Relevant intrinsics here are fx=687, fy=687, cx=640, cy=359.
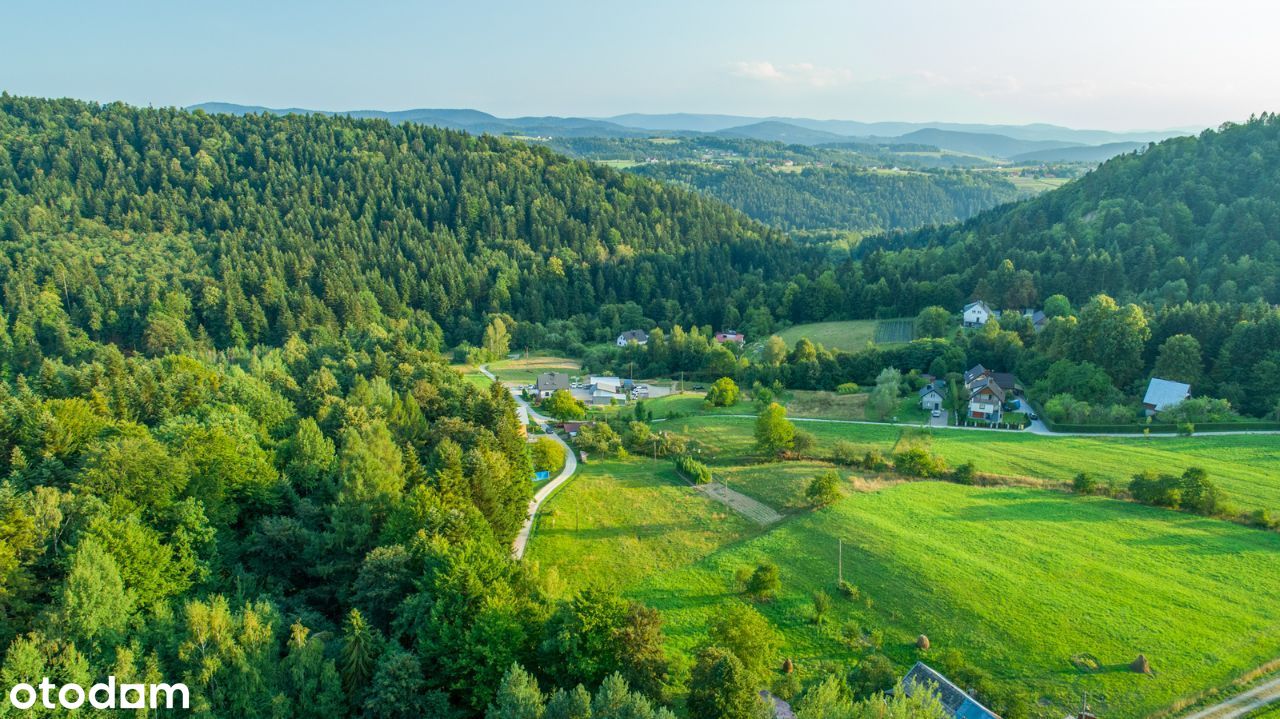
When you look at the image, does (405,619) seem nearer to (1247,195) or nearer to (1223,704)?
(1223,704)

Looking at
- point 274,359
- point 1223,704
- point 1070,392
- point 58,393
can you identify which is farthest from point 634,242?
point 1223,704

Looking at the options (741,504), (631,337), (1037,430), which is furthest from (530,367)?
(1037,430)

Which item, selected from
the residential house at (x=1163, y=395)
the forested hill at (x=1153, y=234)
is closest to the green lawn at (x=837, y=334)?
the forested hill at (x=1153, y=234)

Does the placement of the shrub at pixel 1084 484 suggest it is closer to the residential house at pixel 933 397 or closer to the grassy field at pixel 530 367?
the residential house at pixel 933 397

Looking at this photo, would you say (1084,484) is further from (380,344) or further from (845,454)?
(380,344)

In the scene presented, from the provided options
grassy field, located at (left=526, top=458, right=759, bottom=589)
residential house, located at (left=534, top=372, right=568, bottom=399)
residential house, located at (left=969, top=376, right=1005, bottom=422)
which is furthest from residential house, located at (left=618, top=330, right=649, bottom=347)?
grassy field, located at (left=526, top=458, right=759, bottom=589)

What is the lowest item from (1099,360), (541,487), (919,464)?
(541,487)
